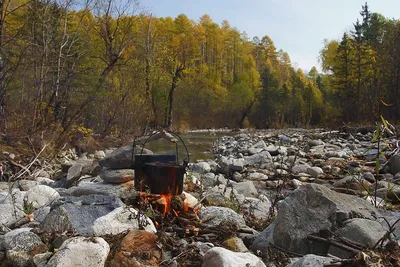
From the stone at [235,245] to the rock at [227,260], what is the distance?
1.57ft

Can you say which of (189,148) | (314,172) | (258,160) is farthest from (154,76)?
(314,172)

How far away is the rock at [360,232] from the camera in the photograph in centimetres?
239

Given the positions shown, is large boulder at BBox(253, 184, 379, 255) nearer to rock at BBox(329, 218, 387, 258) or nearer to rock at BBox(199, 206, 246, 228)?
rock at BBox(329, 218, 387, 258)

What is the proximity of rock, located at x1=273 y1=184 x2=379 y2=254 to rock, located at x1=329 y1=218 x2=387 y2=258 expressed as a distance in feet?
0.50

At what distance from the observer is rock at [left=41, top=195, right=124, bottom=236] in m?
2.92

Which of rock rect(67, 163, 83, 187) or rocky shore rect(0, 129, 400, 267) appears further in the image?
rock rect(67, 163, 83, 187)

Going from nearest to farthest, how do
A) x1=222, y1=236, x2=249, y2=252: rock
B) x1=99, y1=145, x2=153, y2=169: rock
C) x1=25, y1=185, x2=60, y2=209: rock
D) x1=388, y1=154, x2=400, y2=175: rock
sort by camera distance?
1. x1=222, y1=236, x2=249, y2=252: rock
2. x1=25, y1=185, x2=60, y2=209: rock
3. x1=99, y1=145, x2=153, y2=169: rock
4. x1=388, y1=154, x2=400, y2=175: rock

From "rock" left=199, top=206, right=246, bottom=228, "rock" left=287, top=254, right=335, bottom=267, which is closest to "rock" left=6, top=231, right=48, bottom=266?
"rock" left=199, top=206, right=246, bottom=228

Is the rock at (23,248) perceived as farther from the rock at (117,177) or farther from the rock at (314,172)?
the rock at (314,172)

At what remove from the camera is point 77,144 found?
39.4ft

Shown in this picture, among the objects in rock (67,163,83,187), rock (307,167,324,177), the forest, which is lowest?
rock (307,167,324,177)

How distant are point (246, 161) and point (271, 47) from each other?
65.7 m

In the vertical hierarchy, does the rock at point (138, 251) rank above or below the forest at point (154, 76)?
below

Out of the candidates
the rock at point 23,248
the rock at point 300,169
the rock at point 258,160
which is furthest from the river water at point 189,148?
the rock at point 23,248
